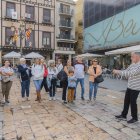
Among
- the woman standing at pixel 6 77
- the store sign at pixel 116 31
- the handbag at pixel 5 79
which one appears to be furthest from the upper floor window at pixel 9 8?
the handbag at pixel 5 79

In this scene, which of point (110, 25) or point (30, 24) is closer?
point (110, 25)

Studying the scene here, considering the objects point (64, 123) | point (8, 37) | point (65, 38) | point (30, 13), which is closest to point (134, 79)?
point (64, 123)

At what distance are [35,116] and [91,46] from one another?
23.2 m

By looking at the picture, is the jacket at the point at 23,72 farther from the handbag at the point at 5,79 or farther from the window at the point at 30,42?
the window at the point at 30,42

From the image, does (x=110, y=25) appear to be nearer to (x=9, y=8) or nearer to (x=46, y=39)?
(x=46, y=39)

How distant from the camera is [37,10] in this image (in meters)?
35.0

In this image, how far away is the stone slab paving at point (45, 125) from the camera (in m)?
4.74

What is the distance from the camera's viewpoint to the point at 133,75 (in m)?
5.54

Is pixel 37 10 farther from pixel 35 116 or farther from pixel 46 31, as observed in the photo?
pixel 35 116

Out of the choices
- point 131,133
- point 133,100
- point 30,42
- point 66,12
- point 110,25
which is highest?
point 66,12

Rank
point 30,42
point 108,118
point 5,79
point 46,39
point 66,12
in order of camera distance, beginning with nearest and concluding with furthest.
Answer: point 108,118, point 5,79, point 30,42, point 46,39, point 66,12

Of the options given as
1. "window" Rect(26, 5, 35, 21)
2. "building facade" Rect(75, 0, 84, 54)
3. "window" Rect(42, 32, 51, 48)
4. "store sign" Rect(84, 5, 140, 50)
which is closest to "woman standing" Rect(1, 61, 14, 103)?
"store sign" Rect(84, 5, 140, 50)

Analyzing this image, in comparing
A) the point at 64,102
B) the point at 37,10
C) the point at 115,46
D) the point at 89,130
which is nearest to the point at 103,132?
the point at 89,130

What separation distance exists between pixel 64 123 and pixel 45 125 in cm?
44
